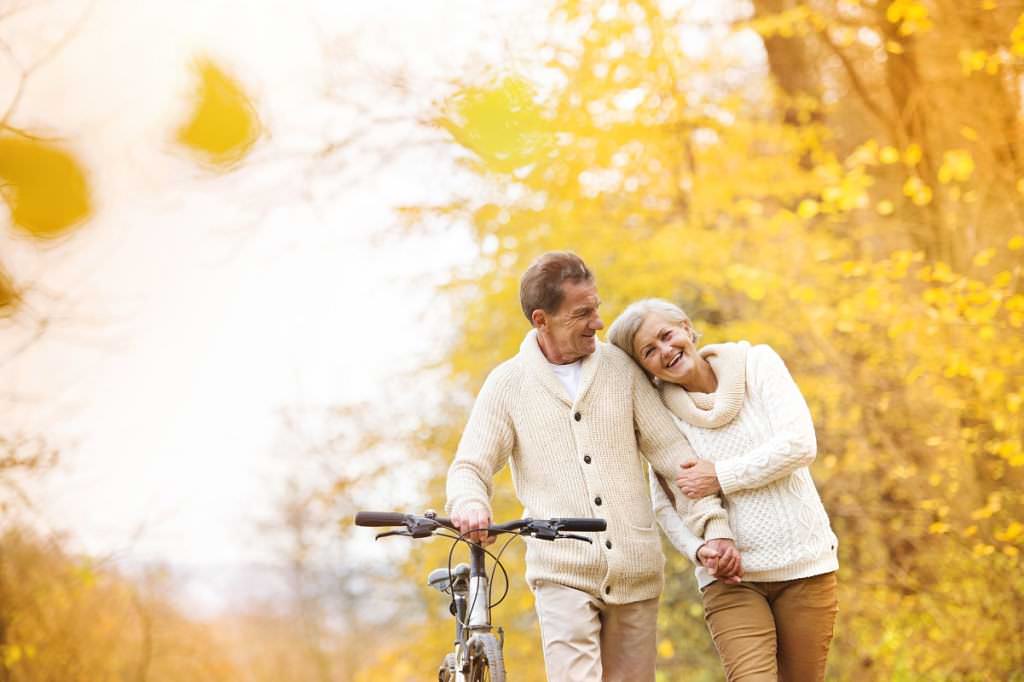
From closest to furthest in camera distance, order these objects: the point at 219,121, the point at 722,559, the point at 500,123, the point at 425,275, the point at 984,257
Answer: the point at 722,559
the point at 984,257
the point at 500,123
the point at 425,275
the point at 219,121

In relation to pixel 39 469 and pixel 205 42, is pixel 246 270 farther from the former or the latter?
pixel 39 469

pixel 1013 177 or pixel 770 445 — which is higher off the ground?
pixel 1013 177

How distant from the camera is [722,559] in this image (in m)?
3.07

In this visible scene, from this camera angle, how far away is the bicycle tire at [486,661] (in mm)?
2883

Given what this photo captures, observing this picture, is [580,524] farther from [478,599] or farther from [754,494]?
[754,494]

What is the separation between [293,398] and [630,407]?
5.26 m

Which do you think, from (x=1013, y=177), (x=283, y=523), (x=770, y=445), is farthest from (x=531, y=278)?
(x=283, y=523)

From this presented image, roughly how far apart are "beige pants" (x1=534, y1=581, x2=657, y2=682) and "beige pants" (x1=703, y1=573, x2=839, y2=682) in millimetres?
201

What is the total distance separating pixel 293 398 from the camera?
8250 millimetres

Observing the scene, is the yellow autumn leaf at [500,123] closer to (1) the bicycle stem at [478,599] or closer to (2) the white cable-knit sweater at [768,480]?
(2) the white cable-knit sweater at [768,480]

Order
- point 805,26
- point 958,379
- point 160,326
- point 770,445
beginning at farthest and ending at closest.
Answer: point 160,326 → point 805,26 → point 958,379 → point 770,445

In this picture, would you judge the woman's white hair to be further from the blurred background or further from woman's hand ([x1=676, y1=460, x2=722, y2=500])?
the blurred background

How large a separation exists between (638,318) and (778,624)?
92 cm

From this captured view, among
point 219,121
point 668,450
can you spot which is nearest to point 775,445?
point 668,450
